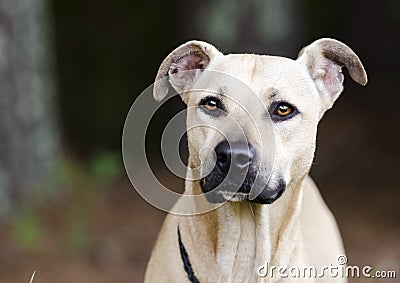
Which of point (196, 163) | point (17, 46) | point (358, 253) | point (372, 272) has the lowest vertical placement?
point (196, 163)

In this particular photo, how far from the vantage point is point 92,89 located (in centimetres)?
1180

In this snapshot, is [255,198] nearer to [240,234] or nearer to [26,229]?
[240,234]

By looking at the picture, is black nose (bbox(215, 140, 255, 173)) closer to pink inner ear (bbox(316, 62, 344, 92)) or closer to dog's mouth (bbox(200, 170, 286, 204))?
dog's mouth (bbox(200, 170, 286, 204))

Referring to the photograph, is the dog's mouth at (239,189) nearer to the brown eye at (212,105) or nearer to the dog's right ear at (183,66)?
the brown eye at (212,105)

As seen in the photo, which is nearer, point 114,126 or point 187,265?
point 187,265

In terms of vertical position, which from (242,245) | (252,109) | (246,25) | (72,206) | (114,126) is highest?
(114,126)

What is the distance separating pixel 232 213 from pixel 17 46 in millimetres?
4235

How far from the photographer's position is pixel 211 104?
14.2 feet

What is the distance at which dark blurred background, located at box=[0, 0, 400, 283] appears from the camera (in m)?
7.90

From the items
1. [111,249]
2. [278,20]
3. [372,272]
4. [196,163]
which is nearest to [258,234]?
[196,163]

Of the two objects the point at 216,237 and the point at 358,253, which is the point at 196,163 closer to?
the point at 216,237

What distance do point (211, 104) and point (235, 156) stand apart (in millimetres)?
465

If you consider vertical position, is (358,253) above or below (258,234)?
above
